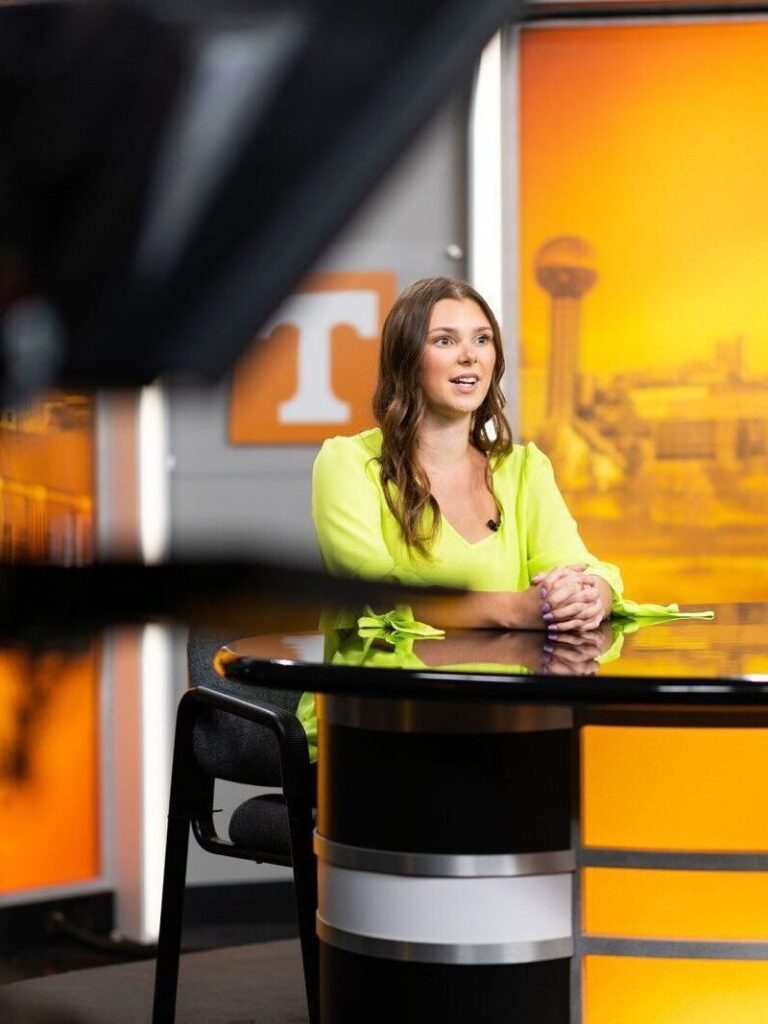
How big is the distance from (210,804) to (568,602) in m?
0.59

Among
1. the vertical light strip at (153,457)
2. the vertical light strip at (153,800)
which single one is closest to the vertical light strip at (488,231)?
the vertical light strip at (153,800)

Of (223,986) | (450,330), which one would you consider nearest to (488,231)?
(450,330)

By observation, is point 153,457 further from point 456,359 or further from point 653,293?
point 653,293

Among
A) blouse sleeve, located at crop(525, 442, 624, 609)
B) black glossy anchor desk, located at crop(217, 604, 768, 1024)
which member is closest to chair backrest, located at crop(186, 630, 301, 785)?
blouse sleeve, located at crop(525, 442, 624, 609)

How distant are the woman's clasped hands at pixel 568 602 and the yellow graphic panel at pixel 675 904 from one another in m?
0.45

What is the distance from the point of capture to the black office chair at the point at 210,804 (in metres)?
1.98

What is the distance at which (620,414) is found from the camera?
3.77 meters

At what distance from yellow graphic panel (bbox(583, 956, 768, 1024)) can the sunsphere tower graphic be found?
2.33 m

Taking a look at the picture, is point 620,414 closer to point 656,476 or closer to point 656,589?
point 656,476

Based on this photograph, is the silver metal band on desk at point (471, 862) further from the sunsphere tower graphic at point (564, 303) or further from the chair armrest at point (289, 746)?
the sunsphere tower graphic at point (564, 303)

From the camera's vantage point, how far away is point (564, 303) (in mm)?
3789

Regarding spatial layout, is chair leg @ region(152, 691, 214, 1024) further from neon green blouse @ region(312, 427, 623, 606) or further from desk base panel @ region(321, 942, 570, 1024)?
desk base panel @ region(321, 942, 570, 1024)

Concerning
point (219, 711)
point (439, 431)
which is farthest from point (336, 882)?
point (439, 431)

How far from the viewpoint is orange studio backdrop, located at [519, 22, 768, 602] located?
3.71 metres
